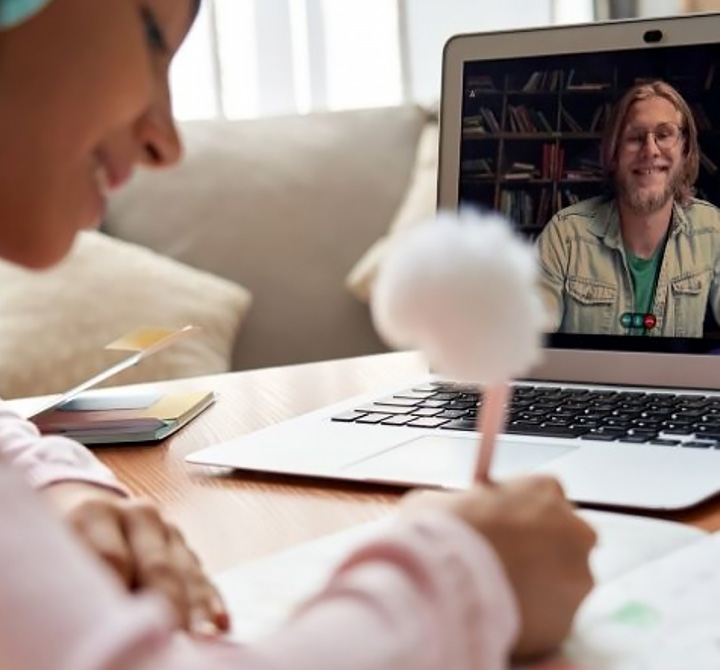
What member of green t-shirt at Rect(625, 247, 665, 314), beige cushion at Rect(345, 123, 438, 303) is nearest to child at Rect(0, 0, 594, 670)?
green t-shirt at Rect(625, 247, 665, 314)

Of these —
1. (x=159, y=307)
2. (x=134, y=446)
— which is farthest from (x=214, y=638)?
(x=159, y=307)

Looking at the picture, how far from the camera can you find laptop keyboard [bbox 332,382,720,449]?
2.72 feet

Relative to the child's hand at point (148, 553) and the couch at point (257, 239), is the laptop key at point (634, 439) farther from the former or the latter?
the couch at point (257, 239)

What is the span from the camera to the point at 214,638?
53 cm

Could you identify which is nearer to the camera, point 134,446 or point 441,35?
point 134,446

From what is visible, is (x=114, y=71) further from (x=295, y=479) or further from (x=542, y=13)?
(x=542, y=13)

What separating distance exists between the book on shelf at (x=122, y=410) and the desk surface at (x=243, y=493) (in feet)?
0.04

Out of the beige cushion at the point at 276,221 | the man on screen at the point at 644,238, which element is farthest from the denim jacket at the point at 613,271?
the beige cushion at the point at 276,221

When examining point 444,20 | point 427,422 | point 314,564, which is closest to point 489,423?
point 314,564

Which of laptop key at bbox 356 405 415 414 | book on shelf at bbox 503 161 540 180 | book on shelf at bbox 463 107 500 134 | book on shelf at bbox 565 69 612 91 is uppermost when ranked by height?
book on shelf at bbox 565 69 612 91

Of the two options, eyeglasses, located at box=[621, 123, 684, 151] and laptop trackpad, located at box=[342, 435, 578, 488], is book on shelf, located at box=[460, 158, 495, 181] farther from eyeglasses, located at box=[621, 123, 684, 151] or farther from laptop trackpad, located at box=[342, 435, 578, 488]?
laptop trackpad, located at box=[342, 435, 578, 488]

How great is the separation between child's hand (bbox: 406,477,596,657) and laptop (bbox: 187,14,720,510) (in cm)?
17

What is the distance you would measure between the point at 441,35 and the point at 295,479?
1.93 metres

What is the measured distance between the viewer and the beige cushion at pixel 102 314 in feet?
6.09
